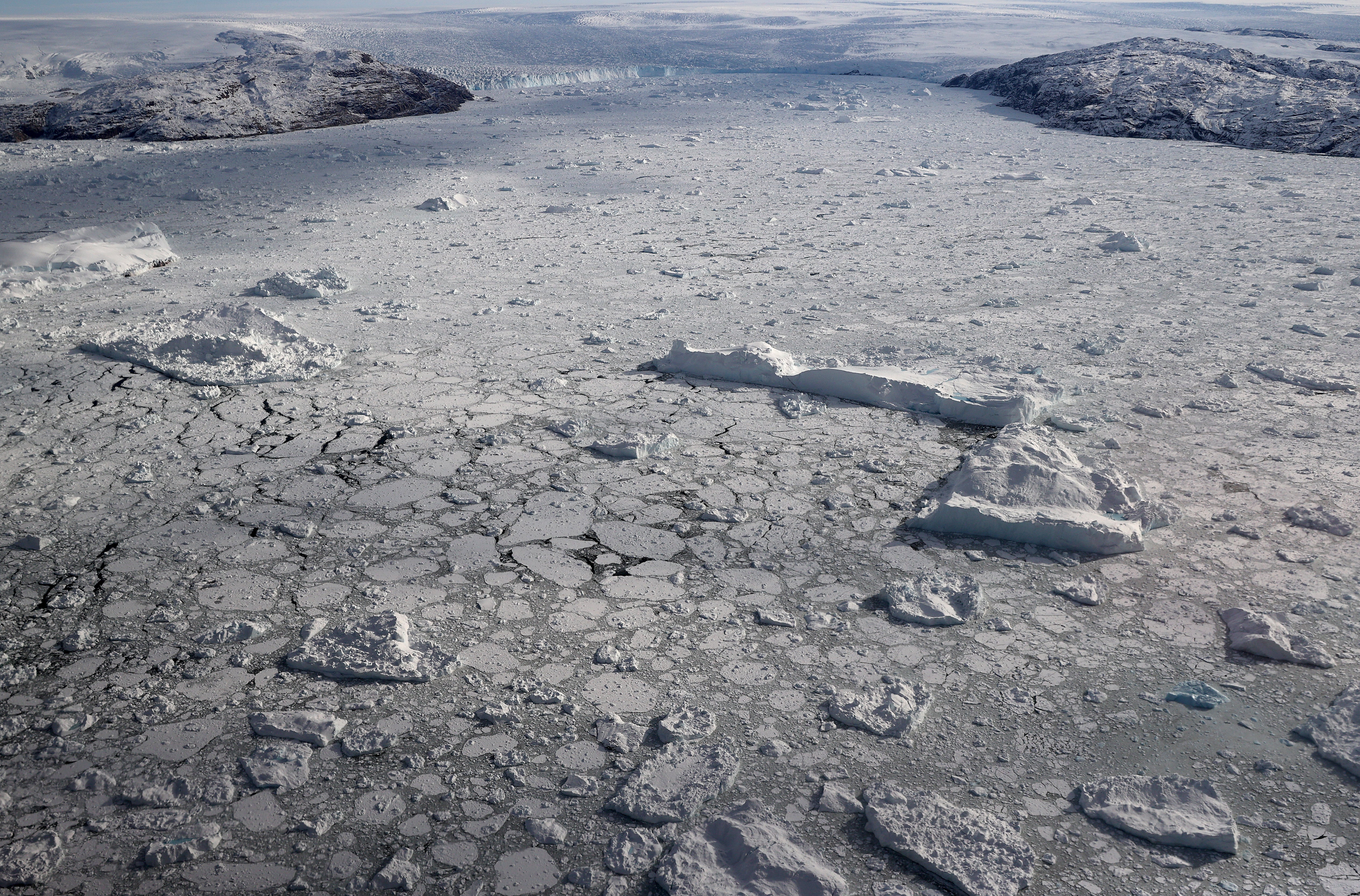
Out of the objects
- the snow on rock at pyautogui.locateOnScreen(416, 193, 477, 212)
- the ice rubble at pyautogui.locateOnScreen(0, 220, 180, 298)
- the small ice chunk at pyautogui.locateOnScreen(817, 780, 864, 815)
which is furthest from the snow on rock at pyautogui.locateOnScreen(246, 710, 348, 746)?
the snow on rock at pyautogui.locateOnScreen(416, 193, 477, 212)

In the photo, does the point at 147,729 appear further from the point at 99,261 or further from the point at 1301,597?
the point at 99,261

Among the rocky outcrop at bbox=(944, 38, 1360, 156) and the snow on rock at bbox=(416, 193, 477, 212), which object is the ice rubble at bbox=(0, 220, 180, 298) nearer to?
the snow on rock at bbox=(416, 193, 477, 212)

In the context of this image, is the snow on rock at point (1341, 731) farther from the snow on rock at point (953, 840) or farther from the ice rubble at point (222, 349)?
the ice rubble at point (222, 349)

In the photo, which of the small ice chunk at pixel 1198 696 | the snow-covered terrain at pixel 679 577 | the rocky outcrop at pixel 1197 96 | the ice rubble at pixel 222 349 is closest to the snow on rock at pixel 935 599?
the snow-covered terrain at pixel 679 577

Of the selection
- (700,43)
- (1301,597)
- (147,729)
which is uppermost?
(700,43)

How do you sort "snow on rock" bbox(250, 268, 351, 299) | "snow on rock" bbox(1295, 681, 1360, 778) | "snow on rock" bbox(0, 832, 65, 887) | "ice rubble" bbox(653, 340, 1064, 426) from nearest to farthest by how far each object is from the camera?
1. "snow on rock" bbox(0, 832, 65, 887)
2. "snow on rock" bbox(1295, 681, 1360, 778)
3. "ice rubble" bbox(653, 340, 1064, 426)
4. "snow on rock" bbox(250, 268, 351, 299)

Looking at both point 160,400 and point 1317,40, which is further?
point 1317,40

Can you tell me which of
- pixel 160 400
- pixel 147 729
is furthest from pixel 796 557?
pixel 160 400
